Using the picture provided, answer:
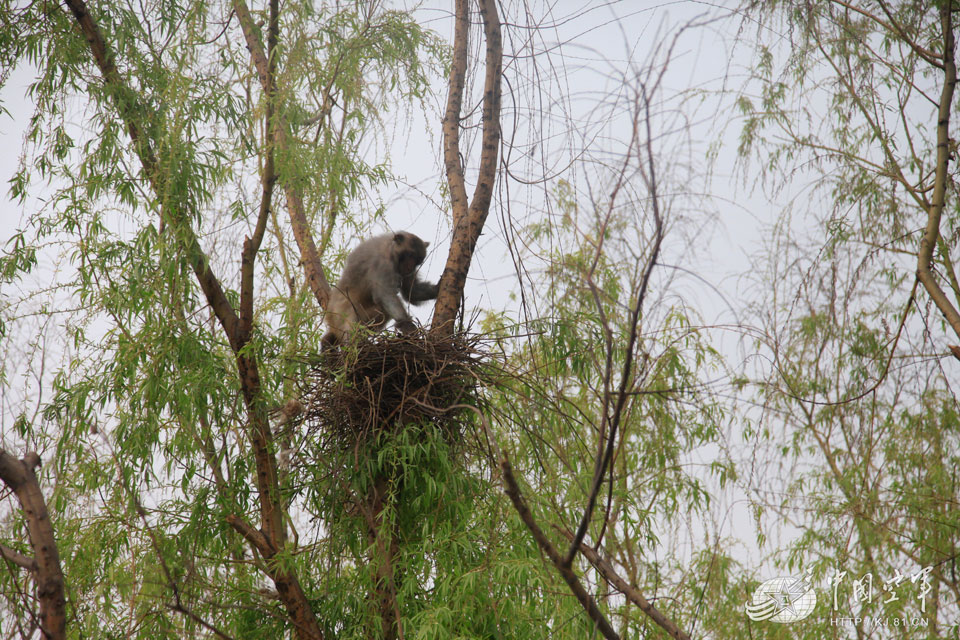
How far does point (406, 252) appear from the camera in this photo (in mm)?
5332

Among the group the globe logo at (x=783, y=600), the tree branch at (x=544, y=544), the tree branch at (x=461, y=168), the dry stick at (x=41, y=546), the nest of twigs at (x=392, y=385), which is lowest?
the tree branch at (x=544, y=544)

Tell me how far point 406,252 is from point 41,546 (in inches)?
124

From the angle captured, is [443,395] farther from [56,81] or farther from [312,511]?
[56,81]

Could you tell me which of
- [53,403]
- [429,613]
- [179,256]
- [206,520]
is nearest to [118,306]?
[179,256]

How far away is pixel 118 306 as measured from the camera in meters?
3.86

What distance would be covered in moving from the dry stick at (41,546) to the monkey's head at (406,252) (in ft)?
9.84

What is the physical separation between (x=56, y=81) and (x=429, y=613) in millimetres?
3174

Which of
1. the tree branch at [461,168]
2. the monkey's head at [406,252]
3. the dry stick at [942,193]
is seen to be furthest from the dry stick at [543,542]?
the monkey's head at [406,252]

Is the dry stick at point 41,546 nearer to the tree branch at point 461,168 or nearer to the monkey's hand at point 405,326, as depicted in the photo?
the tree branch at point 461,168

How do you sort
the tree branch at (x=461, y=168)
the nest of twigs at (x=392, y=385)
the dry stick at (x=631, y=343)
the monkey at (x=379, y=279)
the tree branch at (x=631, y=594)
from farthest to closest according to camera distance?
the monkey at (x=379, y=279)
the tree branch at (x=461, y=168)
the nest of twigs at (x=392, y=385)
the tree branch at (x=631, y=594)
the dry stick at (x=631, y=343)

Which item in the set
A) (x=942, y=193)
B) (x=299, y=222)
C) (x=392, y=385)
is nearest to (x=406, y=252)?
(x=299, y=222)

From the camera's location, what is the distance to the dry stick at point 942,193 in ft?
13.4

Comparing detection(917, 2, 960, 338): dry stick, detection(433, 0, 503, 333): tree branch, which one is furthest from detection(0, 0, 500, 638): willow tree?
detection(917, 2, 960, 338): dry stick

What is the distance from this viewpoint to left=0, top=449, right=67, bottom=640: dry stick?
2445mm
